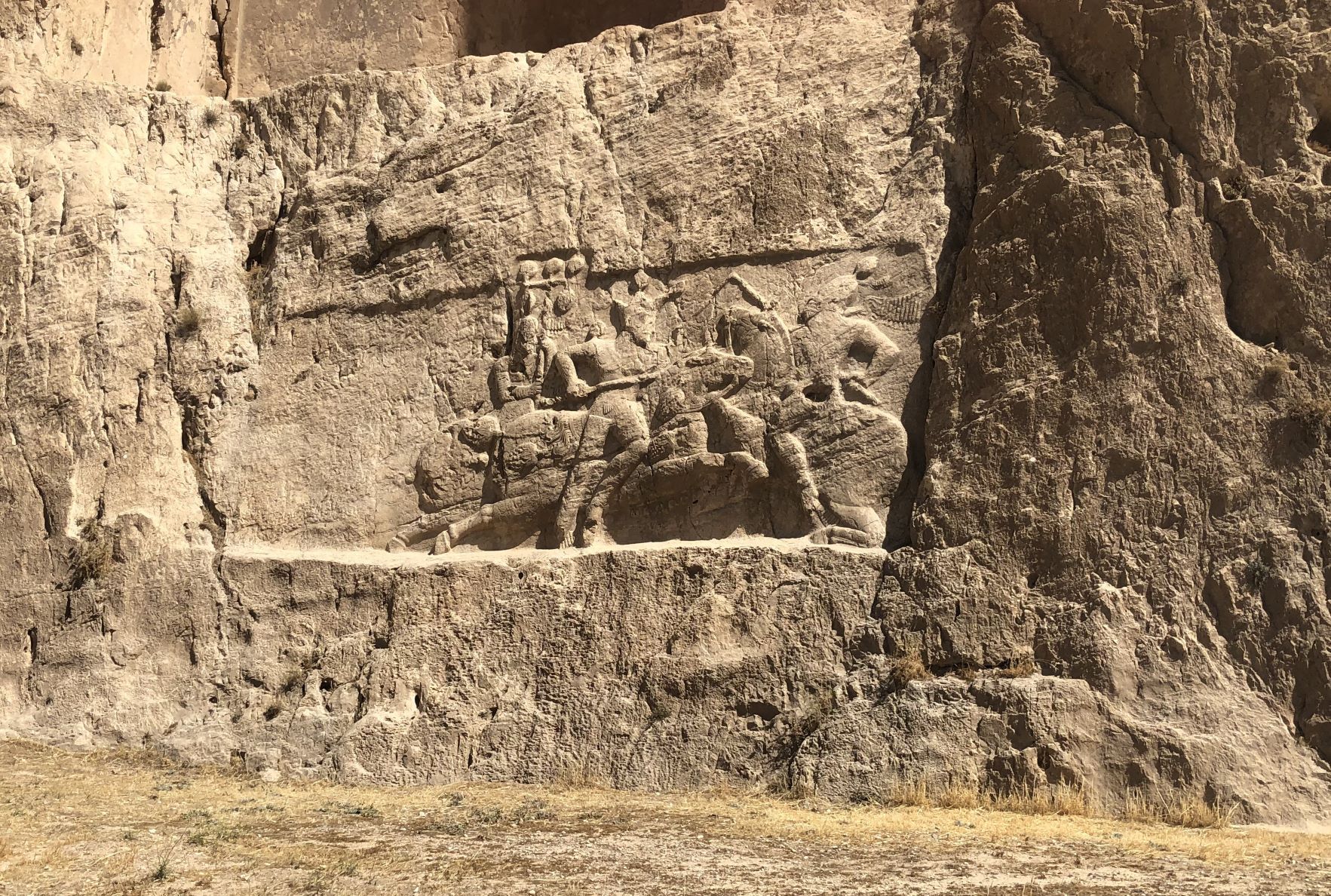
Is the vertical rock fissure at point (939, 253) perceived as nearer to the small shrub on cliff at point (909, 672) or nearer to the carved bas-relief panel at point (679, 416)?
the carved bas-relief panel at point (679, 416)

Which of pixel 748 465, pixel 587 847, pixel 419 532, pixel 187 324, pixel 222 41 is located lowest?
pixel 587 847

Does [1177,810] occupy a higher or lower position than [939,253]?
lower

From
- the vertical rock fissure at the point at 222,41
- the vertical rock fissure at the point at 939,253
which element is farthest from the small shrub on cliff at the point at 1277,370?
the vertical rock fissure at the point at 222,41

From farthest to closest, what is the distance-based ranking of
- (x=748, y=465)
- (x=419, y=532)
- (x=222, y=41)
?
(x=222, y=41) < (x=419, y=532) < (x=748, y=465)

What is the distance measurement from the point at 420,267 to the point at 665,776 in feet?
14.2

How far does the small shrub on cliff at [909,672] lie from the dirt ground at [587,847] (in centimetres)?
81

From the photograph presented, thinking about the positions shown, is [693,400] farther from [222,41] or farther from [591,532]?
[222,41]

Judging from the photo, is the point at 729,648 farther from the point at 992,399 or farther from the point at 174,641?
the point at 174,641

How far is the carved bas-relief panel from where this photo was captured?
963 centimetres

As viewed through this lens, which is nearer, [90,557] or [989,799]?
[989,799]

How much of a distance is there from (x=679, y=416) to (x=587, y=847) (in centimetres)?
335

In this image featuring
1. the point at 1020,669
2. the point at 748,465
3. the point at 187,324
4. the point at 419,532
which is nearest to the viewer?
the point at 1020,669

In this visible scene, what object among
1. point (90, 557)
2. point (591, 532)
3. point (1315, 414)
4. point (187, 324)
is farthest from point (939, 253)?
point (90, 557)

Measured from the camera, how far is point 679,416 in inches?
394
